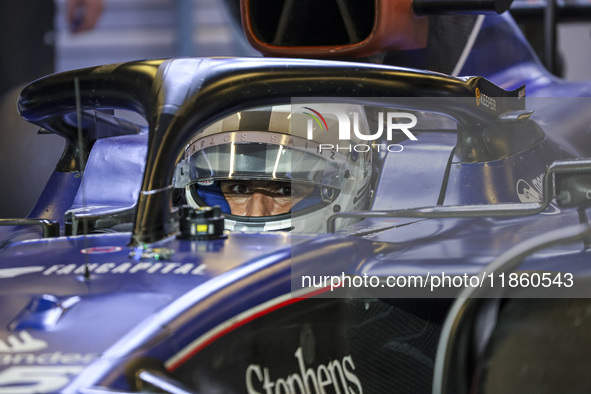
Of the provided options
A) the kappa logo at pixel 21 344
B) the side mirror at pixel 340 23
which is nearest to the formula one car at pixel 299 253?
the kappa logo at pixel 21 344

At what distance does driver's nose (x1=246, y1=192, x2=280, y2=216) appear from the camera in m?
1.57

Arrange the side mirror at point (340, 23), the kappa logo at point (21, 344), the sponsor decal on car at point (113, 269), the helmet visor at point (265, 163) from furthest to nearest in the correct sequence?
the side mirror at point (340, 23), the helmet visor at point (265, 163), the sponsor decal on car at point (113, 269), the kappa logo at point (21, 344)

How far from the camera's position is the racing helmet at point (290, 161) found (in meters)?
1.53

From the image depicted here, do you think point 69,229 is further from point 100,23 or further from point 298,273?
point 100,23

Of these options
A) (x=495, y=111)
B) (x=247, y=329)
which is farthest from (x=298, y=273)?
(x=495, y=111)

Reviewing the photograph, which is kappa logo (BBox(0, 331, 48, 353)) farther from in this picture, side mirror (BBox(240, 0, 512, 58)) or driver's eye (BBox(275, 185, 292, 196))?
side mirror (BBox(240, 0, 512, 58))

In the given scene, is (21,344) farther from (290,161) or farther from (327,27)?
(327,27)

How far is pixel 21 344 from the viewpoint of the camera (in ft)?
2.48

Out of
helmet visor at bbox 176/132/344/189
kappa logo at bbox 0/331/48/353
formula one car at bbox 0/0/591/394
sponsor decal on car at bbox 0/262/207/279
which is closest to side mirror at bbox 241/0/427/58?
formula one car at bbox 0/0/591/394

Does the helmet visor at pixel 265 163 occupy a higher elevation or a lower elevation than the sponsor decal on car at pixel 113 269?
higher

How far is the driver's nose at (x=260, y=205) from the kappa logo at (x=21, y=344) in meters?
0.83

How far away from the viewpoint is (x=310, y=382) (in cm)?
87

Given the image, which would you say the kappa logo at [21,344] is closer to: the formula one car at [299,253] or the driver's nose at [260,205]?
the formula one car at [299,253]

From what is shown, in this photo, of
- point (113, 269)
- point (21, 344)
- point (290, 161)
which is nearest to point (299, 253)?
point (113, 269)
